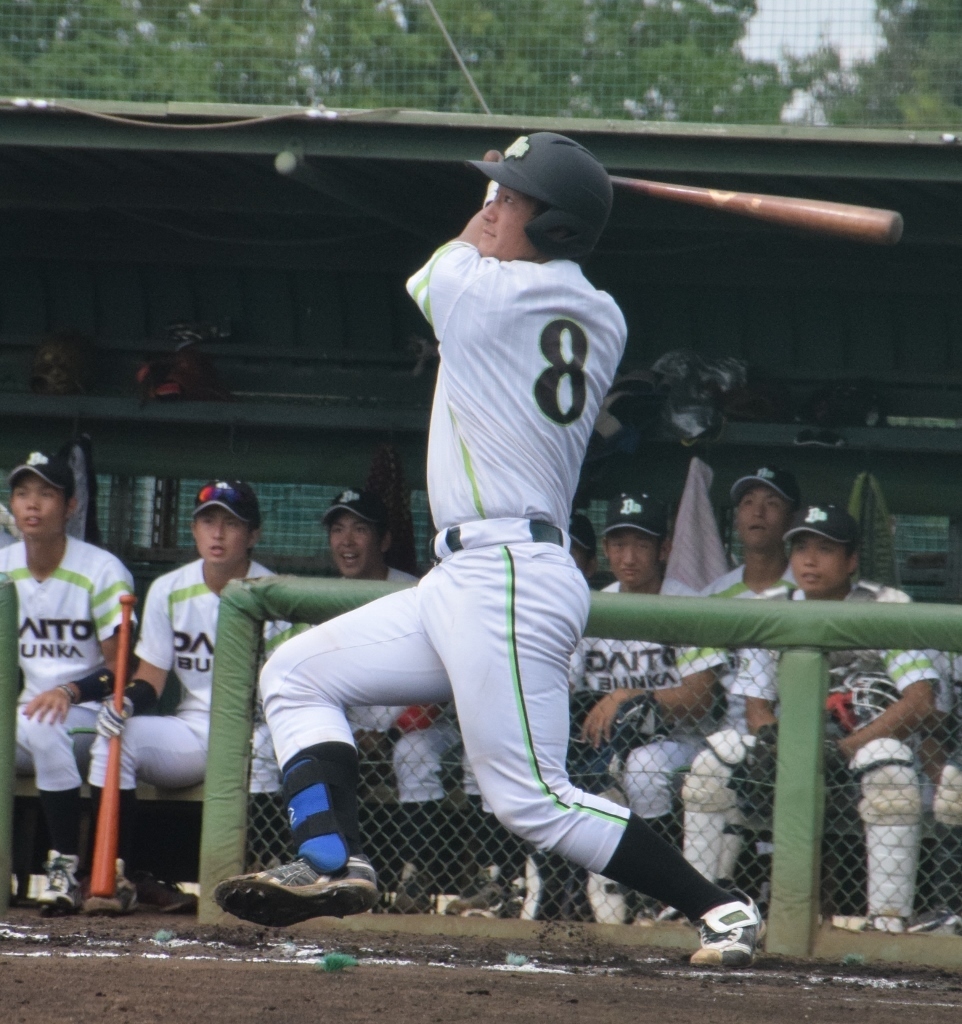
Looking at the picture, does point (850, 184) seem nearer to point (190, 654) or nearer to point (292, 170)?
point (292, 170)

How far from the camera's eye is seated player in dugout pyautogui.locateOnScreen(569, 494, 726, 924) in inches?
151

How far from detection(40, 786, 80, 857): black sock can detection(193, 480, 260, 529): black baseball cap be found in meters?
1.00

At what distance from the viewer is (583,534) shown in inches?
208

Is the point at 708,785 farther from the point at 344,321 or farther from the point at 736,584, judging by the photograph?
the point at 344,321

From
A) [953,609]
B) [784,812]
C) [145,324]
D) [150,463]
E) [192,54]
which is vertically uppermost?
[192,54]

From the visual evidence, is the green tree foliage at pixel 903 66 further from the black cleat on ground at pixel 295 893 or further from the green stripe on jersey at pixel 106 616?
the black cleat on ground at pixel 295 893

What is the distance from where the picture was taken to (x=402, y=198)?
5.22 m

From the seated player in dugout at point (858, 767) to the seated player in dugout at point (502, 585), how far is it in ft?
2.71

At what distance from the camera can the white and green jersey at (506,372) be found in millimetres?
2914

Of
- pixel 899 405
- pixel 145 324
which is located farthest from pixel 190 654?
pixel 899 405

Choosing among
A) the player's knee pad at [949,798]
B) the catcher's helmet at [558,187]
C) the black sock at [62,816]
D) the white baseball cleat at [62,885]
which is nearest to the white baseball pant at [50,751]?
the black sock at [62,816]

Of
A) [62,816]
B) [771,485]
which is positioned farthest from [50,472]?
[771,485]

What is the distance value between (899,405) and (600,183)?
10.6 ft

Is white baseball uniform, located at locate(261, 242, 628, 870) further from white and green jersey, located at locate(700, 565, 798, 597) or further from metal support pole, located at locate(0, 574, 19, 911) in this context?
white and green jersey, located at locate(700, 565, 798, 597)
